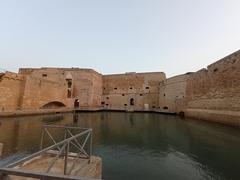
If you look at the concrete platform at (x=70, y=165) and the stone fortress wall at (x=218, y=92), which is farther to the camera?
the stone fortress wall at (x=218, y=92)

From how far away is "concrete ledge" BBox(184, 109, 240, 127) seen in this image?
1285cm

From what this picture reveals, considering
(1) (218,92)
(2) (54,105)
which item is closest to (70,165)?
(1) (218,92)

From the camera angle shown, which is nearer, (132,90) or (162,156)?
(162,156)

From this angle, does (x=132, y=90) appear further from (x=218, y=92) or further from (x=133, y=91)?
(x=218, y=92)

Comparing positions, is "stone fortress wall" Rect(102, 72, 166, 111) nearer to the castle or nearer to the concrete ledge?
the castle

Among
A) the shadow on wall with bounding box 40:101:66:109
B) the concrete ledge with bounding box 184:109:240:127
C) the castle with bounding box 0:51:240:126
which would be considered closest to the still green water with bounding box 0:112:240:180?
the concrete ledge with bounding box 184:109:240:127

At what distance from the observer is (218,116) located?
15273 millimetres

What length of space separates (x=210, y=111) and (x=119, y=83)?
25.8 metres

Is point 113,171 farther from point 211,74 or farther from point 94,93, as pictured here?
point 94,93

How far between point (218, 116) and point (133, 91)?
24474 mm

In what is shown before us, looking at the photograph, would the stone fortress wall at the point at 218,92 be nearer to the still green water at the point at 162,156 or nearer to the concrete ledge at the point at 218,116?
the concrete ledge at the point at 218,116

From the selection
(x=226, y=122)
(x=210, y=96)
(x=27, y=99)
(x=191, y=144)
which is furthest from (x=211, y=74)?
(x=27, y=99)

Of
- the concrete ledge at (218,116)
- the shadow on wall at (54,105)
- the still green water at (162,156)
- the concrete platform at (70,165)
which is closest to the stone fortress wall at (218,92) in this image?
the concrete ledge at (218,116)

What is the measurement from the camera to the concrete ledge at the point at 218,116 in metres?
12.8
